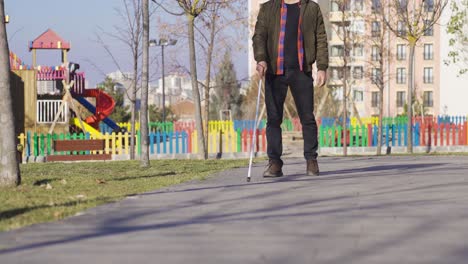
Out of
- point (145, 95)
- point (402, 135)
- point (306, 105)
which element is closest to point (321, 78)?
point (306, 105)

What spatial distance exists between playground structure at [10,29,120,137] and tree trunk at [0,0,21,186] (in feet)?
78.3

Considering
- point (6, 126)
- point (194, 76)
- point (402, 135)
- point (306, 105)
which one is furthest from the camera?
point (402, 135)

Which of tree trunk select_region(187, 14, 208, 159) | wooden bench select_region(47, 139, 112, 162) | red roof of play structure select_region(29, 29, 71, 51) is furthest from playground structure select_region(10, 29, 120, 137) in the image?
tree trunk select_region(187, 14, 208, 159)

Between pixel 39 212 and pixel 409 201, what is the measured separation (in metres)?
2.81

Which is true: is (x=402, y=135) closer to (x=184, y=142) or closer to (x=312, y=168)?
(x=184, y=142)

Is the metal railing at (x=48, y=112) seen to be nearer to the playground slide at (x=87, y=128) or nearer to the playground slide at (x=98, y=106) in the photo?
the playground slide at (x=87, y=128)

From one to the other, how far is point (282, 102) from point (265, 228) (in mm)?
4511

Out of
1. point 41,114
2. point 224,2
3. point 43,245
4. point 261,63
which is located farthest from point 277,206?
point 41,114

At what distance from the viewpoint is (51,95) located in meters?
41.0

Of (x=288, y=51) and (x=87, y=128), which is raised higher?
(x=288, y=51)

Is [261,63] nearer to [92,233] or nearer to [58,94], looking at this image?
[92,233]

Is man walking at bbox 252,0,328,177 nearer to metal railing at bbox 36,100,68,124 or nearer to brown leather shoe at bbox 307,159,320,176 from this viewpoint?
brown leather shoe at bbox 307,159,320,176

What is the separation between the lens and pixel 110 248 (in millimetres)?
4492

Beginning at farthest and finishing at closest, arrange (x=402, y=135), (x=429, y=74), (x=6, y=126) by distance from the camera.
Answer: (x=429, y=74), (x=402, y=135), (x=6, y=126)
